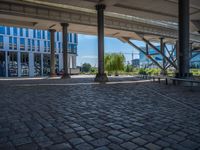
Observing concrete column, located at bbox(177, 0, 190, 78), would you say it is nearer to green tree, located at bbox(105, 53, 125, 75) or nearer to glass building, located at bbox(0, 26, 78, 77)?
green tree, located at bbox(105, 53, 125, 75)

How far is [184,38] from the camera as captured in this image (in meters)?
15.5

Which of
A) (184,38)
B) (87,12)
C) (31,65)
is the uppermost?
(87,12)

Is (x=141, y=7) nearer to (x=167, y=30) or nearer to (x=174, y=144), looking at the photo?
(x=167, y=30)

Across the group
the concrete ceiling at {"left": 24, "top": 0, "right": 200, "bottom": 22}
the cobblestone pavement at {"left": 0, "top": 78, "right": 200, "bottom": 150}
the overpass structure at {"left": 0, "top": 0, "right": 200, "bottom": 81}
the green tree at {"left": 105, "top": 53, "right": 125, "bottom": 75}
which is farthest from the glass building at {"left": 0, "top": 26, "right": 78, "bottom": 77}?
the cobblestone pavement at {"left": 0, "top": 78, "right": 200, "bottom": 150}

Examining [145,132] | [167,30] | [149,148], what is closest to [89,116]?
[145,132]

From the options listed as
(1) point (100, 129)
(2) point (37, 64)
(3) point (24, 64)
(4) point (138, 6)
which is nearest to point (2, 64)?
(3) point (24, 64)

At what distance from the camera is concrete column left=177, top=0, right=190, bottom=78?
15.5 meters

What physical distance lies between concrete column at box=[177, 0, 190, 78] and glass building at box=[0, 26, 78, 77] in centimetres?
3447

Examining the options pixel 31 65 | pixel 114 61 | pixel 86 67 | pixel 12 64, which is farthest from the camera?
pixel 86 67

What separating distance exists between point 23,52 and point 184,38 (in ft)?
115

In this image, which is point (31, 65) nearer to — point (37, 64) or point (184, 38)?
point (37, 64)

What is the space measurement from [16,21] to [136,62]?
82.3m

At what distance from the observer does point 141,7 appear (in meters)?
21.8

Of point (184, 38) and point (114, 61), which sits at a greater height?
point (184, 38)
